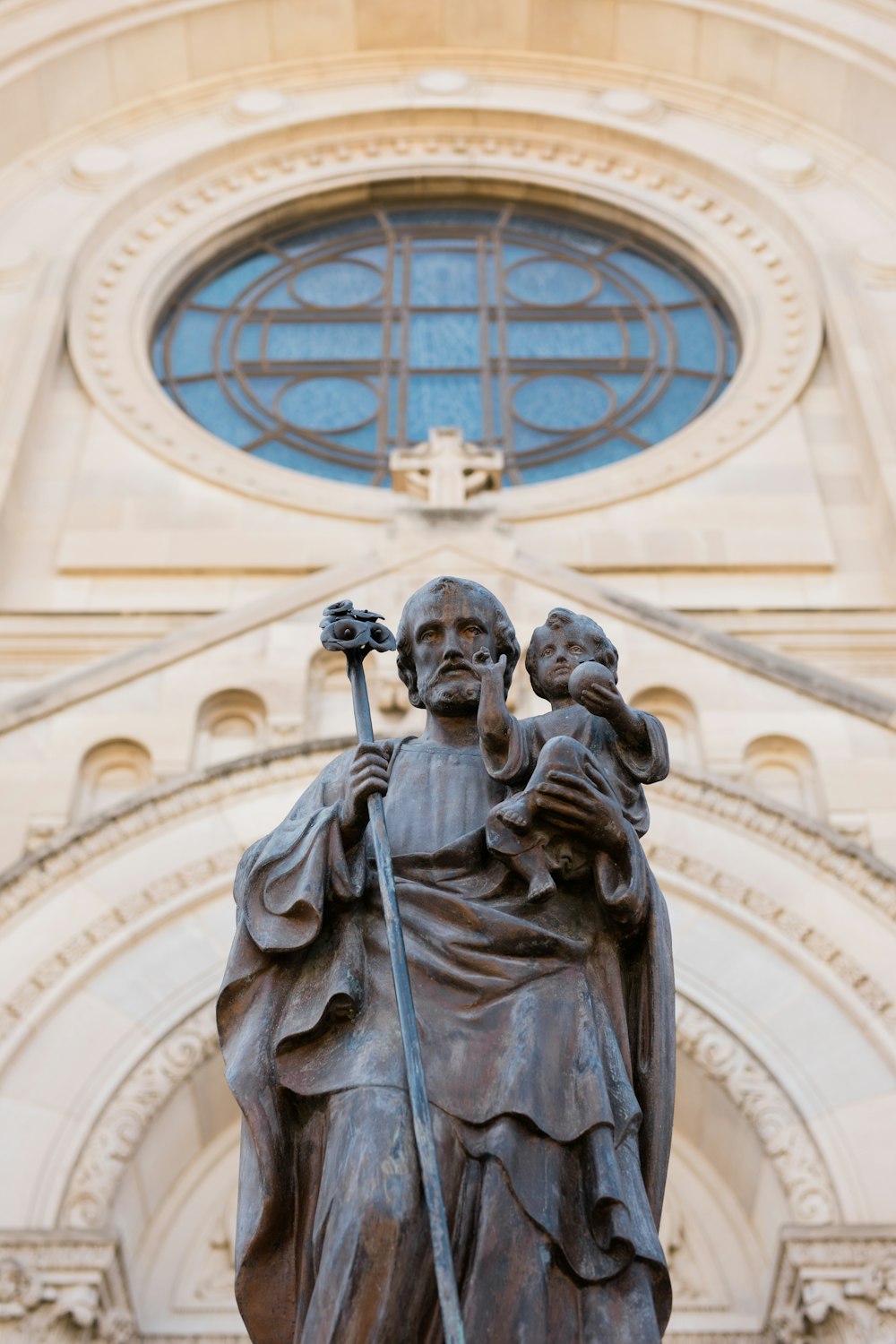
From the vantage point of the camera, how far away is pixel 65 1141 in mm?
7215

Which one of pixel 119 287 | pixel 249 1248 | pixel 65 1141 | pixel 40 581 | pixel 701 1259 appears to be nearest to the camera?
pixel 249 1248

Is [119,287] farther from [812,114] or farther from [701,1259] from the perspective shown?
[701,1259]

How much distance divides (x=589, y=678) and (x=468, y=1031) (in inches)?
30.9

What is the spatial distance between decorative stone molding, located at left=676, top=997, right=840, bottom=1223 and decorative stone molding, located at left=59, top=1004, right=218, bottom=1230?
2119 millimetres

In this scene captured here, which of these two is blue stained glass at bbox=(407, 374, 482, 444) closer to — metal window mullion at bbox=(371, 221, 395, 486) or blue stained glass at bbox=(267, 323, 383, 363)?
metal window mullion at bbox=(371, 221, 395, 486)

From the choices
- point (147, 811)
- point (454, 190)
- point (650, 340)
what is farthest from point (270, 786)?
point (454, 190)

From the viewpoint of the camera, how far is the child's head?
3.63 m

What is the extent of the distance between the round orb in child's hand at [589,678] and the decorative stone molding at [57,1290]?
169 inches

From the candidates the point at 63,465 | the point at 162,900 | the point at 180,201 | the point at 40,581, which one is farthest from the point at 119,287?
the point at 162,900

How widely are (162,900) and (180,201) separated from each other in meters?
10.2

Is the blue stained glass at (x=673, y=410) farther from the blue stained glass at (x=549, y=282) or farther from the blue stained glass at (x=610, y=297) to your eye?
the blue stained glass at (x=549, y=282)

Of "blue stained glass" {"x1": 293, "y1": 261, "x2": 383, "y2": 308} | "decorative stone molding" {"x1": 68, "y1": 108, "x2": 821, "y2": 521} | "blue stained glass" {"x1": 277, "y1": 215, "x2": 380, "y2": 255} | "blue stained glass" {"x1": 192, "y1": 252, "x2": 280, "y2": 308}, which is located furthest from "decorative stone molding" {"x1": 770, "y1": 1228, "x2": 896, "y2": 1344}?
"blue stained glass" {"x1": 277, "y1": 215, "x2": 380, "y2": 255}

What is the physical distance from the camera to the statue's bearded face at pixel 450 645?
3.68 m

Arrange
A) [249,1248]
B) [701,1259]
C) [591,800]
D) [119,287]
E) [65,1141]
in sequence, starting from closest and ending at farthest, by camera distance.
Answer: [249,1248]
[591,800]
[65,1141]
[701,1259]
[119,287]
